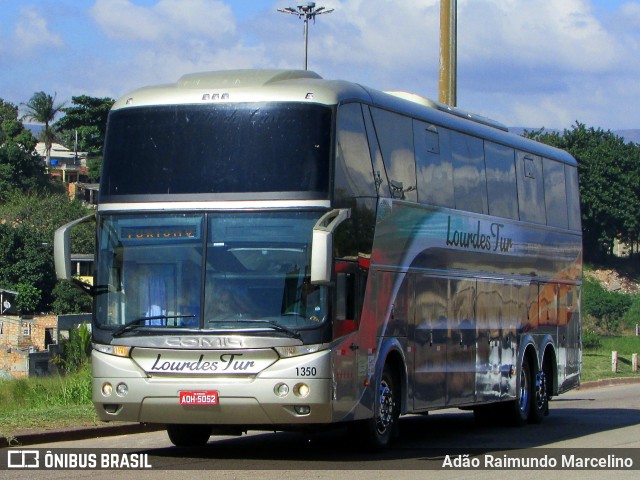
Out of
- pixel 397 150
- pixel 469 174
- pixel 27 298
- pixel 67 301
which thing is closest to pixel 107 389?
pixel 397 150

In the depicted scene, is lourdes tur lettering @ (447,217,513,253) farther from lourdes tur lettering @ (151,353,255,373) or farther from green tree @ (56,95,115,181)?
green tree @ (56,95,115,181)

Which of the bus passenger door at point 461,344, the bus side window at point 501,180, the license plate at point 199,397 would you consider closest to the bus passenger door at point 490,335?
the bus passenger door at point 461,344

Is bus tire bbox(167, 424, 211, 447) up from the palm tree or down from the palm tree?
down

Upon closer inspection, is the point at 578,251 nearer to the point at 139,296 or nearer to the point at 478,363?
the point at 478,363

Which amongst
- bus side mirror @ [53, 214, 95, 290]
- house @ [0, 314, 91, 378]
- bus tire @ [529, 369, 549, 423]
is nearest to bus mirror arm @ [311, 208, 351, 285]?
bus side mirror @ [53, 214, 95, 290]

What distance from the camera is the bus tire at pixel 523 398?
1850 centimetres

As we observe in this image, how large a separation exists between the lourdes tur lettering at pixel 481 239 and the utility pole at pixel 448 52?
3.80 meters

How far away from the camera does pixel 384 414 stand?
13.5 metres

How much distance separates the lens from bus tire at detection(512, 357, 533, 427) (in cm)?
1850

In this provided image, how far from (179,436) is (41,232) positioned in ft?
268

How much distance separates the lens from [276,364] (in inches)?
A: 460

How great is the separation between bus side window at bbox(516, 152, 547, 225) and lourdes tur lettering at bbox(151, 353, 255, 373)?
7783 millimetres

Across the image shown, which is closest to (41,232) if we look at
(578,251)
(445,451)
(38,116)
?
(38,116)

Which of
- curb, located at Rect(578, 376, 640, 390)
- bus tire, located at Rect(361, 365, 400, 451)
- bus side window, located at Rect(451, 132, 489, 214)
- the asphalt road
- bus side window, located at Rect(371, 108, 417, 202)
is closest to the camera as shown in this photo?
the asphalt road
